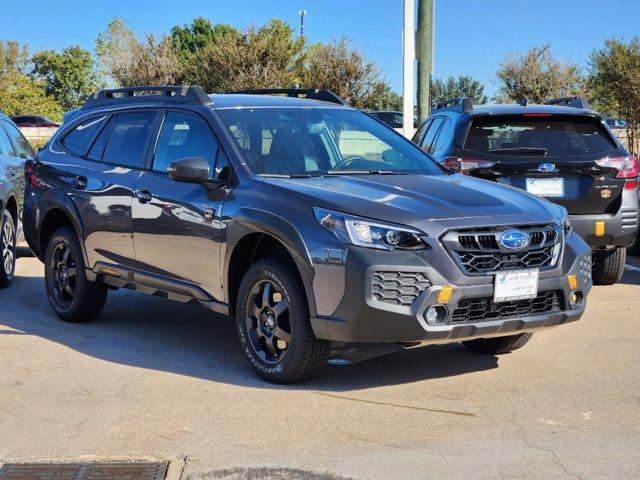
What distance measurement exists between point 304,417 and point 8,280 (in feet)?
17.9

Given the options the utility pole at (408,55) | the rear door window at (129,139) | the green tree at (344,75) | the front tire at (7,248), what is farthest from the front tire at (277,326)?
the green tree at (344,75)

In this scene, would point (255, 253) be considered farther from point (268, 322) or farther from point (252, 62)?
point (252, 62)

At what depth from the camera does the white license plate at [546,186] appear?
361 inches

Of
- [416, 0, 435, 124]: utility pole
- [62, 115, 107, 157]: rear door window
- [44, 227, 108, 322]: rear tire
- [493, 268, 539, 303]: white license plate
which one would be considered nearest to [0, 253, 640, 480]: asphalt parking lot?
[44, 227, 108, 322]: rear tire

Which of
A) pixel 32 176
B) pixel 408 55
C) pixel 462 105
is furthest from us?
pixel 408 55

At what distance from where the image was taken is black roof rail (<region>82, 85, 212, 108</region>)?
731 cm

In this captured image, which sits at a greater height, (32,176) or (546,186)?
(32,176)

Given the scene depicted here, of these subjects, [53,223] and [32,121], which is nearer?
[53,223]

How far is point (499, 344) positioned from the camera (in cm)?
704

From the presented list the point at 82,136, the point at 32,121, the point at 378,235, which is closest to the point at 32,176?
A: the point at 82,136

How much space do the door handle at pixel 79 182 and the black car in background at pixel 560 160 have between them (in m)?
3.16

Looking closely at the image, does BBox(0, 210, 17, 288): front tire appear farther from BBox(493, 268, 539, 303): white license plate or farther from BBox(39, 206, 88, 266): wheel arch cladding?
BBox(493, 268, 539, 303): white license plate

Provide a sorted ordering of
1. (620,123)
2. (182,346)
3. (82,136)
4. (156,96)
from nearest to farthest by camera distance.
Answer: (182,346) < (156,96) < (82,136) < (620,123)

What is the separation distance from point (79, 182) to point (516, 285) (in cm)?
369
